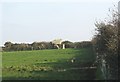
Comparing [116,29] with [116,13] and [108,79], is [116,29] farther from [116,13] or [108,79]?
[108,79]

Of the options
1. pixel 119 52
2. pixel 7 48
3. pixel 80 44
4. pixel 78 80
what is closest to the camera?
pixel 119 52

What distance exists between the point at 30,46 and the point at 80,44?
11728 millimetres

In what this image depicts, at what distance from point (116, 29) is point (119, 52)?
1.10 m

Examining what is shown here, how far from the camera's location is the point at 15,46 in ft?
260

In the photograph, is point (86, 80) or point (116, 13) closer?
point (116, 13)

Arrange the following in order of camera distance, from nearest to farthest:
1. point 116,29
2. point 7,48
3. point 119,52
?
1. point 119,52
2. point 116,29
3. point 7,48

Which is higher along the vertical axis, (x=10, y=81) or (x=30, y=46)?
(x=30, y=46)

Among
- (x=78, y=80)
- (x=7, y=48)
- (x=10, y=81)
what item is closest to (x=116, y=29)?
(x=78, y=80)

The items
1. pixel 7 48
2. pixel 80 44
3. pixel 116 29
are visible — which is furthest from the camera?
pixel 80 44

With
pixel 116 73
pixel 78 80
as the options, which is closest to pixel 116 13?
pixel 116 73

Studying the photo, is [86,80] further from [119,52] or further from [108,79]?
[119,52]

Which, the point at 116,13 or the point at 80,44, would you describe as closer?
the point at 116,13

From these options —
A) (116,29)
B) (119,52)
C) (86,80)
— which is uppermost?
(116,29)

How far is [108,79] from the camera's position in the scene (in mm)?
12672
